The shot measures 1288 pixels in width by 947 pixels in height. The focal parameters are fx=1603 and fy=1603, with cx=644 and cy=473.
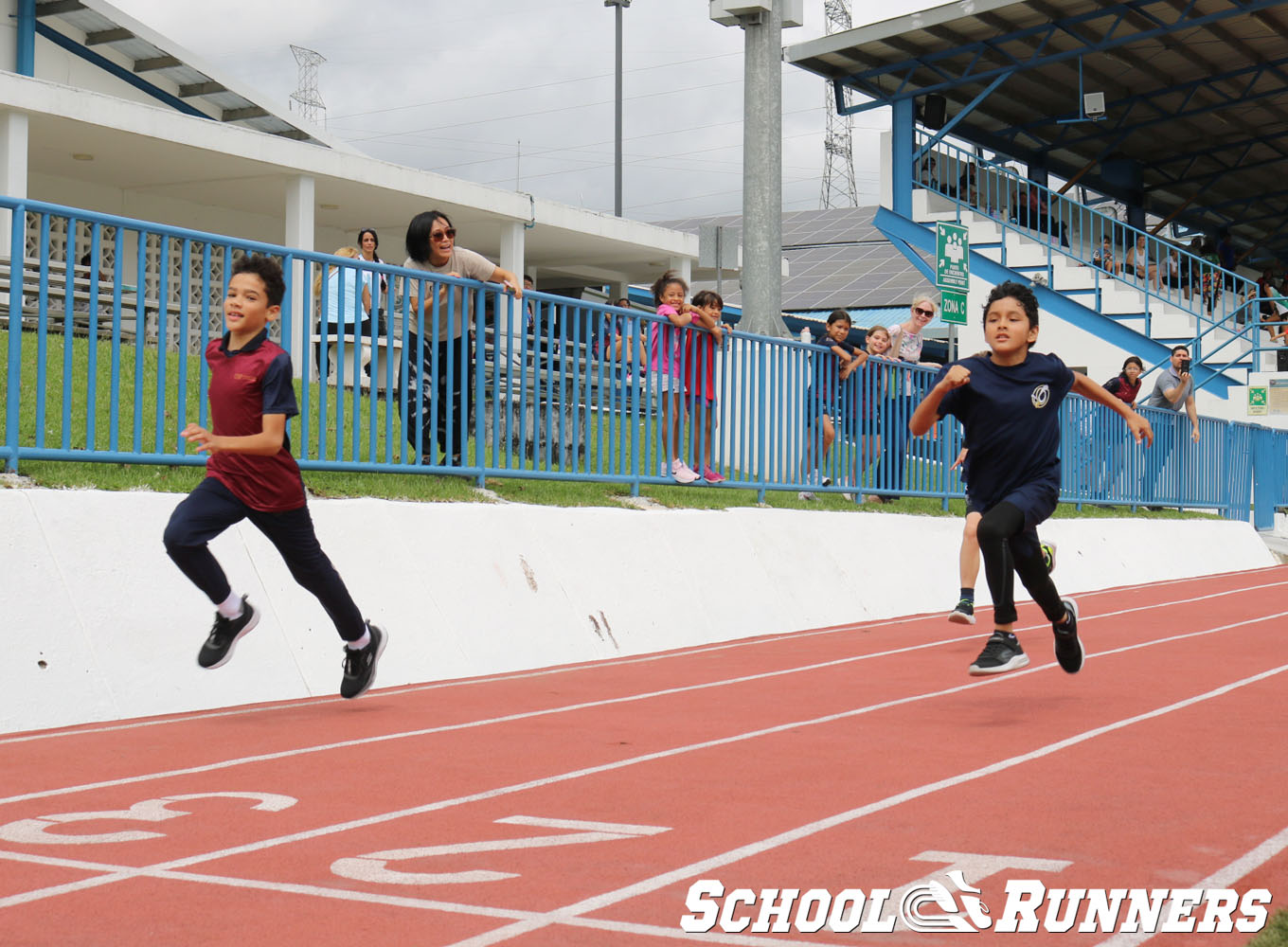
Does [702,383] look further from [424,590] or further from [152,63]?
[152,63]

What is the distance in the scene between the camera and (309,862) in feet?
14.0

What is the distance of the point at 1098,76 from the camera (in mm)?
31938

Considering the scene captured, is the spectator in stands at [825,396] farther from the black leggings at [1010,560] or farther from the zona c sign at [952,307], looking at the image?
the black leggings at [1010,560]

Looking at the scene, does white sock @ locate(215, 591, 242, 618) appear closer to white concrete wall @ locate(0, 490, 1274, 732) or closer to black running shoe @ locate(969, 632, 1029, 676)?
white concrete wall @ locate(0, 490, 1274, 732)

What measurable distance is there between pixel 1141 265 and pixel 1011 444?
28497 mm

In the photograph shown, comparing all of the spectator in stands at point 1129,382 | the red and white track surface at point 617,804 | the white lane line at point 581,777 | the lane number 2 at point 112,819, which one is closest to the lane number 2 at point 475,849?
the red and white track surface at point 617,804

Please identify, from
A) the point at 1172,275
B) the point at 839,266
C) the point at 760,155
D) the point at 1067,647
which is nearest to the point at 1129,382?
the point at 760,155

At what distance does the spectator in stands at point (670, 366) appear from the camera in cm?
1202

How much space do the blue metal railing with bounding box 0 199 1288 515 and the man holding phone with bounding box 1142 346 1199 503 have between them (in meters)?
6.16

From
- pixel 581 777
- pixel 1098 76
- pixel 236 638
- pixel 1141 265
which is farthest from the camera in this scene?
pixel 1141 265

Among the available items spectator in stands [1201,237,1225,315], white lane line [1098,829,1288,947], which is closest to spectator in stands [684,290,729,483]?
white lane line [1098,829,1288,947]

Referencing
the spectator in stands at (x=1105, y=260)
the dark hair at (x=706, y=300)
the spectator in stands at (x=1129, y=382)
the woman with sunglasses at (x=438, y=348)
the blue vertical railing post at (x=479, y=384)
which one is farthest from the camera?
the spectator in stands at (x=1105, y=260)

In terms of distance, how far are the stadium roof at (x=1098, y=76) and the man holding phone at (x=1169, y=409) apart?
879 centimetres

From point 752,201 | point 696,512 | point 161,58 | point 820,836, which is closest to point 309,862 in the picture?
point 820,836
